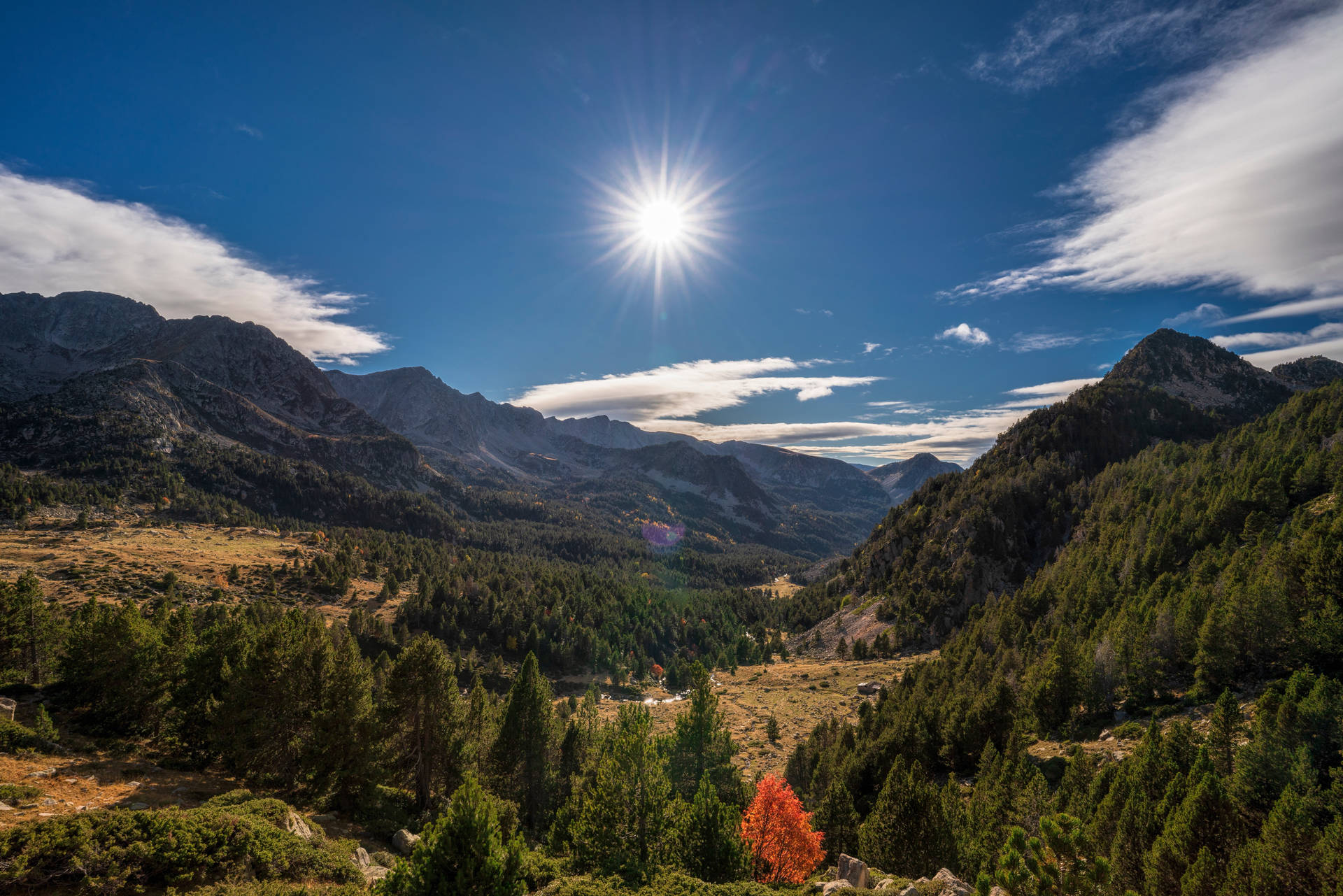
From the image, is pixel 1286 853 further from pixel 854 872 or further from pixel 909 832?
pixel 909 832

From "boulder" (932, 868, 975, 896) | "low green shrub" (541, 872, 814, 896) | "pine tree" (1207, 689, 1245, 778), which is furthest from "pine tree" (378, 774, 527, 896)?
"pine tree" (1207, 689, 1245, 778)

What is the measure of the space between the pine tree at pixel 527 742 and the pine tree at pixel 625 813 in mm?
18388

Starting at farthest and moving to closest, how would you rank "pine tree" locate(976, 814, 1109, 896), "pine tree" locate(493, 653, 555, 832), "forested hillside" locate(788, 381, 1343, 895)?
"pine tree" locate(493, 653, 555, 832) → "forested hillside" locate(788, 381, 1343, 895) → "pine tree" locate(976, 814, 1109, 896)

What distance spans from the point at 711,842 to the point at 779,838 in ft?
36.6

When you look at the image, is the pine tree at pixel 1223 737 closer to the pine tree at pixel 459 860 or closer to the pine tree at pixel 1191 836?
the pine tree at pixel 1191 836

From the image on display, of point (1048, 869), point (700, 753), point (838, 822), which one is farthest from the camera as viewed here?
point (700, 753)

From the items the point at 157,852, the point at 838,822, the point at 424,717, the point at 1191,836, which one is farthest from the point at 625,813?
the point at 1191,836

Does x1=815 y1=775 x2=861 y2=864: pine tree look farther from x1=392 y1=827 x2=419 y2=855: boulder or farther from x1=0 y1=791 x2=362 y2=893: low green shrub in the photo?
x1=0 y1=791 x2=362 y2=893: low green shrub

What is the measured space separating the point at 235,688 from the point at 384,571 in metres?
160

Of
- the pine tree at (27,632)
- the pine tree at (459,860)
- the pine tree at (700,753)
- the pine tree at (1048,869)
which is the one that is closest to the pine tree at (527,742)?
the pine tree at (700,753)

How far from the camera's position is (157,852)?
61.8 feet

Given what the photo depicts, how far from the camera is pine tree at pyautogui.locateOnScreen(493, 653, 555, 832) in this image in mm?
49938

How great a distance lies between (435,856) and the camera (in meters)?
18.5

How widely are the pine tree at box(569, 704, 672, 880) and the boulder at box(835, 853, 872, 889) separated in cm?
1108
